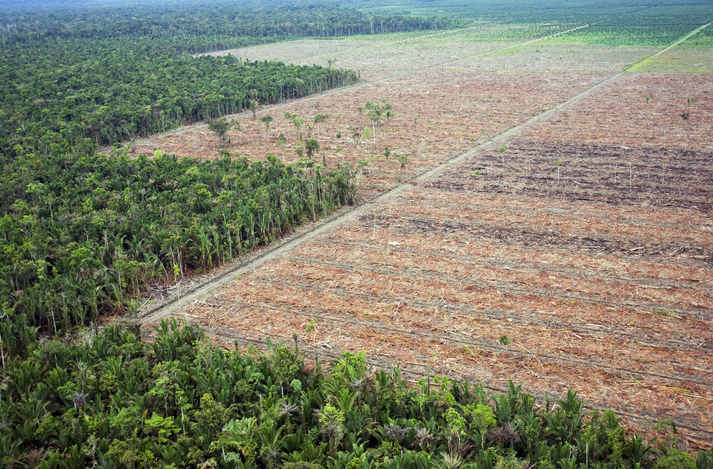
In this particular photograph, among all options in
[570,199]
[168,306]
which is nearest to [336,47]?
[570,199]

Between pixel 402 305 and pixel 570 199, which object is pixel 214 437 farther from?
pixel 570 199

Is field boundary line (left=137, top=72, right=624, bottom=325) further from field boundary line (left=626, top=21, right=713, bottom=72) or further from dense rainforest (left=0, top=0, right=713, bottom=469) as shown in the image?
field boundary line (left=626, top=21, right=713, bottom=72)

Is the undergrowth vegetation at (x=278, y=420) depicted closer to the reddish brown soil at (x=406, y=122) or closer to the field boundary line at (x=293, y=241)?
the field boundary line at (x=293, y=241)

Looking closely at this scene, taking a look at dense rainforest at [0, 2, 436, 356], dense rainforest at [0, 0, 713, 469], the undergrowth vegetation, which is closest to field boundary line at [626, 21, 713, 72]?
dense rainforest at [0, 2, 436, 356]

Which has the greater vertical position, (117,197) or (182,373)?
(117,197)

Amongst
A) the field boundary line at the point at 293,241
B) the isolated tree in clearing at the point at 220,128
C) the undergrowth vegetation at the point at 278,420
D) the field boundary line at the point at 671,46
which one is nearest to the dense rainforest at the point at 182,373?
the undergrowth vegetation at the point at 278,420

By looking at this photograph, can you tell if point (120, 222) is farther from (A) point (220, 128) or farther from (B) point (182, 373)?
(A) point (220, 128)

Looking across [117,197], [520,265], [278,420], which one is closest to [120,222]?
[117,197]
